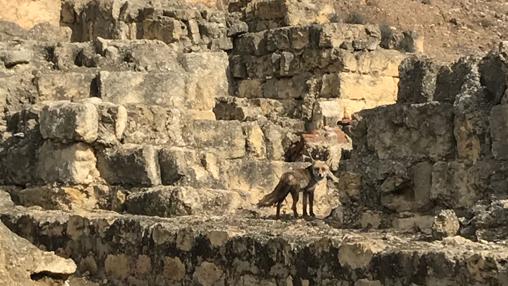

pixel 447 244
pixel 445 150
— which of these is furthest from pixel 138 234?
pixel 447 244

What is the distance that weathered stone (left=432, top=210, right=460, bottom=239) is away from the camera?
20.6ft

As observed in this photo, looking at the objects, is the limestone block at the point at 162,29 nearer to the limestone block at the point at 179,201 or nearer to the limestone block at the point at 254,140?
the limestone block at the point at 254,140

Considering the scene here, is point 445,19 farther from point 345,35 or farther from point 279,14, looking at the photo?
point 345,35

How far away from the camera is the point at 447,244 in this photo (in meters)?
6.05

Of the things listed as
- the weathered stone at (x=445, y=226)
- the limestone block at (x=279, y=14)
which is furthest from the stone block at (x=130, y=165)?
the limestone block at (x=279, y=14)

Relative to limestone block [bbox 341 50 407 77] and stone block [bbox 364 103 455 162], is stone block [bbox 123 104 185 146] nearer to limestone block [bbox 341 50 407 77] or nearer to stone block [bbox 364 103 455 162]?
stone block [bbox 364 103 455 162]

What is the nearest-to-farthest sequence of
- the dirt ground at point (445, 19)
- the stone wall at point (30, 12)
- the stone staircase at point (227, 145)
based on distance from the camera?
the stone staircase at point (227, 145), the stone wall at point (30, 12), the dirt ground at point (445, 19)

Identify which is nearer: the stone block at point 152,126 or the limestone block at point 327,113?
the stone block at point 152,126

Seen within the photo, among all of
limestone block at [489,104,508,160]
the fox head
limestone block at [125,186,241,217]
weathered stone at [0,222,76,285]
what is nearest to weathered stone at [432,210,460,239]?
limestone block at [489,104,508,160]

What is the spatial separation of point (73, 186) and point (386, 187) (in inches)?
141

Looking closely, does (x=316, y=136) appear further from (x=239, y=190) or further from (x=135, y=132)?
(x=135, y=132)

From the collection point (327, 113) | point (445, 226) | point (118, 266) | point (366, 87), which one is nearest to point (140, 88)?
point (327, 113)

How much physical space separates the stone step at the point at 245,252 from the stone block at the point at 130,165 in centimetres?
71

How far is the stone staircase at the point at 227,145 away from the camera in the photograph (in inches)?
272
